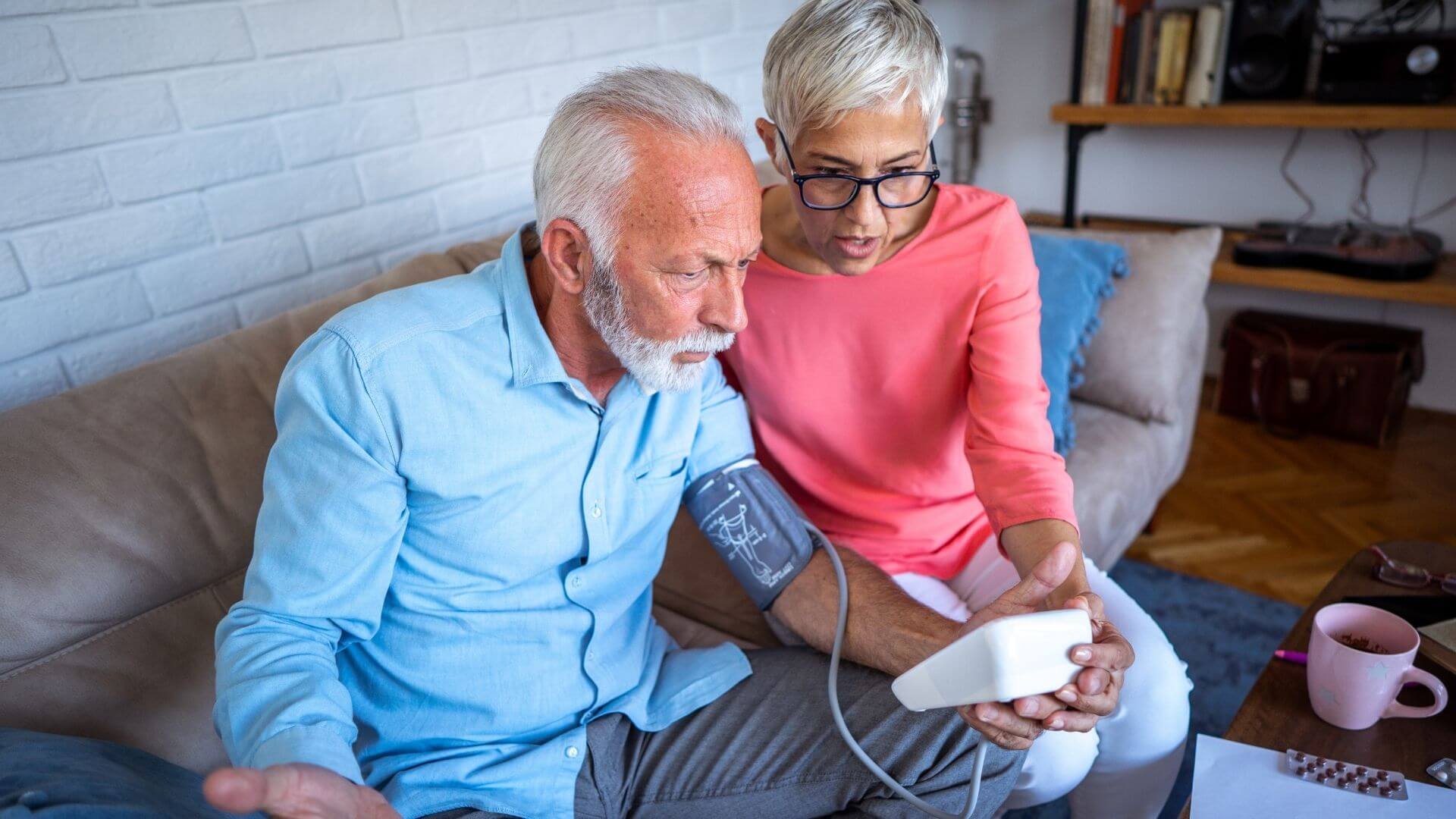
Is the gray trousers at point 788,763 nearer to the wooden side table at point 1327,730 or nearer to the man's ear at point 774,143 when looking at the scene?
the wooden side table at point 1327,730

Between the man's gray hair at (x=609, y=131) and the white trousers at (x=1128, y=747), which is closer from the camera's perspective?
the man's gray hair at (x=609, y=131)

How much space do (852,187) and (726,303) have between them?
23cm

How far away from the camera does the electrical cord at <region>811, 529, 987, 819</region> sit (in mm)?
917

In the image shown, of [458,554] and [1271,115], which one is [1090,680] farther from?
[1271,115]

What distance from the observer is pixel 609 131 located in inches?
34.9

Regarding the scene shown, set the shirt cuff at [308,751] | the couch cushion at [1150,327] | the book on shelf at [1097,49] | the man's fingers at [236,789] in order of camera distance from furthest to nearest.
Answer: the book on shelf at [1097,49]
the couch cushion at [1150,327]
the shirt cuff at [308,751]
the man's fingers at [236,789]

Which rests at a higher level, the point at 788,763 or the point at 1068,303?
the point at 1068,303

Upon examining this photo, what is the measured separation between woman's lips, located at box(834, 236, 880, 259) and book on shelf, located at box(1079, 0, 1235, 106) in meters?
1.84

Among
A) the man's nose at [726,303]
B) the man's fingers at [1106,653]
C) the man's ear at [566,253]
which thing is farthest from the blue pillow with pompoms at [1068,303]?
the man's ear at [566,253]

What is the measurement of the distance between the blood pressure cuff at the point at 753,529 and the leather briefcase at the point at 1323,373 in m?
1.91

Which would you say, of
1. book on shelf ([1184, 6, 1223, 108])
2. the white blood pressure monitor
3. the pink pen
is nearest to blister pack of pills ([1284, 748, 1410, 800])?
the pink pen

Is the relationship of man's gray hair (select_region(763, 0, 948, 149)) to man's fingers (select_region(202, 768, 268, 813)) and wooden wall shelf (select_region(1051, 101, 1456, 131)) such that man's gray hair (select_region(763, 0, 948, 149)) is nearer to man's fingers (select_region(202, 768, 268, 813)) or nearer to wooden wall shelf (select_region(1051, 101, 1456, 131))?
man's fingers (select_region(202, 768, 268, 813))

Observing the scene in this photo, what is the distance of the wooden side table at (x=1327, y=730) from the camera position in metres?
0.92

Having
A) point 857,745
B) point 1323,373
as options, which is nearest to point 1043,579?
point 857,745
